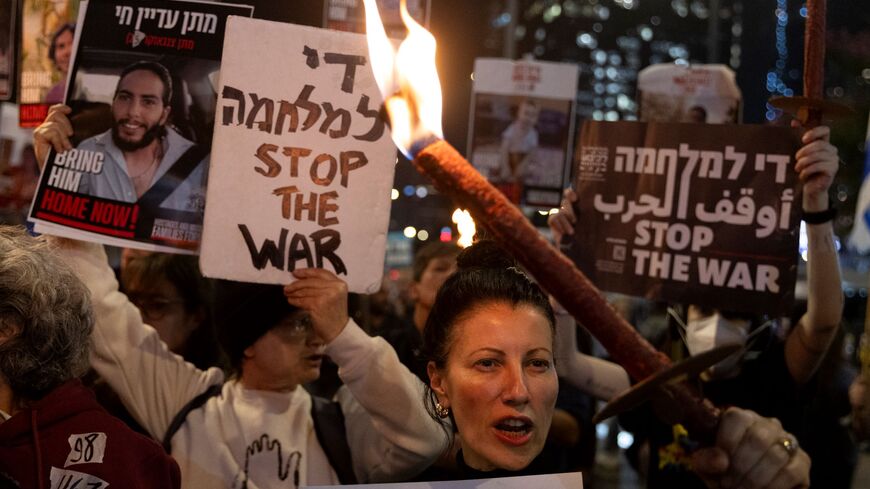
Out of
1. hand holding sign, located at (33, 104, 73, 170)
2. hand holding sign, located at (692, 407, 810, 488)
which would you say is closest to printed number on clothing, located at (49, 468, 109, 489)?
hand holding sign, located at (692, 407, 810, 488)

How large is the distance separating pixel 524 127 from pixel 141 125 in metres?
3.73

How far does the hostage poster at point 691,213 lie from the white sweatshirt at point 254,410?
1.20 meters

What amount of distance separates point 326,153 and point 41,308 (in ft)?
3.69

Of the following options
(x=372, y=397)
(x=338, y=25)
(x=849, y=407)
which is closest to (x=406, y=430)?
(x=372, y=397)

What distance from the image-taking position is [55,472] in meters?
2.38

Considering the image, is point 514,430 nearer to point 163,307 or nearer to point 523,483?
point 523,483

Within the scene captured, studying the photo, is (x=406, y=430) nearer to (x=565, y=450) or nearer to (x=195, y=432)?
(x=195, y=432)

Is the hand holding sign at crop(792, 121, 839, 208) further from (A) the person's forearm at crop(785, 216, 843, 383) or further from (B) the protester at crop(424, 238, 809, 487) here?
(B) the protester at crop(424, 238, 809, 487)

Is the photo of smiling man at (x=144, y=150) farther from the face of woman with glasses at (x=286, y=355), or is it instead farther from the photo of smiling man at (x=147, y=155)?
the face of woman with glasses at (x=286, y=355)

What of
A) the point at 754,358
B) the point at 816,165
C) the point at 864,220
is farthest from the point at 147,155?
the point at 864,220

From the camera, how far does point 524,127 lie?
699 cm

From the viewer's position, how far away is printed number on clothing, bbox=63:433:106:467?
2.43 meters

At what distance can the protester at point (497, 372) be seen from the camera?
2.53m

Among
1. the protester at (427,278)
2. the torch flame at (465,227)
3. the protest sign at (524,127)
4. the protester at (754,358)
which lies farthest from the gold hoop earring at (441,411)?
the protest sign at (524,127)
